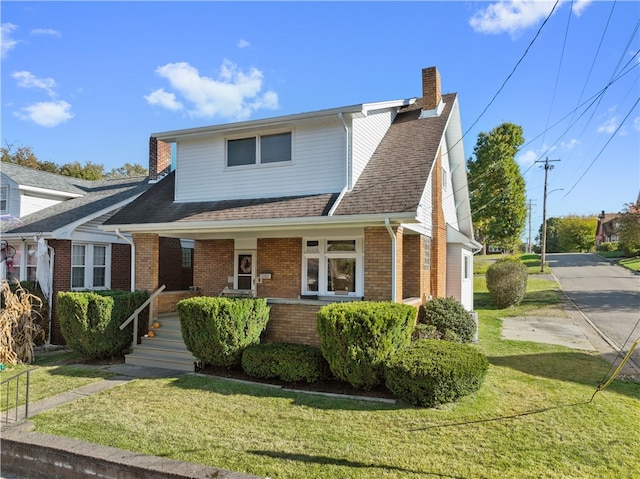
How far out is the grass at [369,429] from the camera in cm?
477

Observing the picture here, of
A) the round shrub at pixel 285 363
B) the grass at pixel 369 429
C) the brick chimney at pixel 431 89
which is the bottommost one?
the grass at pixel 369 429

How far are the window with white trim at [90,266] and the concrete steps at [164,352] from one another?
431 cm

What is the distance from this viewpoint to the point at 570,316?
18203mm

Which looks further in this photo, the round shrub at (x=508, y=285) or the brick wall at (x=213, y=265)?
the round shrub at (x=508, y=285)

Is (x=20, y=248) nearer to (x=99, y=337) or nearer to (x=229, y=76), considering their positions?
(x=99, y=337)

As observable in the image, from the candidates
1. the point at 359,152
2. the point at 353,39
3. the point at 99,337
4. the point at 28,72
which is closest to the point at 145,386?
the point at 99,337

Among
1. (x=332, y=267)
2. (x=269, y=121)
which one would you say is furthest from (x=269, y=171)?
(x=332, y=267)

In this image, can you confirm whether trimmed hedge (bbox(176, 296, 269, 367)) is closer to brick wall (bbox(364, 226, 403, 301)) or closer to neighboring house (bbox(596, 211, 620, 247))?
brick wall (bbox(364, 226, 403, 301))

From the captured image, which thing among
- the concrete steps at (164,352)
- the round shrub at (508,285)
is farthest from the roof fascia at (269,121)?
the round shrub at (508,285)

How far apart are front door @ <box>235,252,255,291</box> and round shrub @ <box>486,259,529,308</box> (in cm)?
1407

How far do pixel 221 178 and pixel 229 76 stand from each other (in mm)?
3068

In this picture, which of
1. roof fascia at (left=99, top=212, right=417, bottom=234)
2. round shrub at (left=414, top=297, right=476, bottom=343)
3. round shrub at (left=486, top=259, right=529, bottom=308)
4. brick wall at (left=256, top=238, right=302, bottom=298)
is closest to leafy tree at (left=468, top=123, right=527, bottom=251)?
round shrub at (left=486, top=259, right=529, bottom=308)

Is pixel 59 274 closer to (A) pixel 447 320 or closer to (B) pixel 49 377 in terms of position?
(B) pixel 49 377

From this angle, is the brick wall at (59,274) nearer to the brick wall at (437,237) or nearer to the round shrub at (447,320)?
the round shrub at (447,320)
